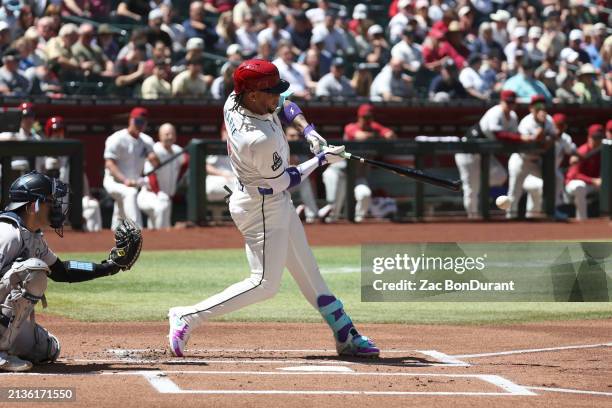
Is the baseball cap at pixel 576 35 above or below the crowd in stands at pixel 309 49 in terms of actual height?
above

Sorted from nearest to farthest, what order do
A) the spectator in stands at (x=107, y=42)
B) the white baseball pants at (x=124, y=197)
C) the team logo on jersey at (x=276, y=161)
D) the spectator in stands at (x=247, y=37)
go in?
the team logo on jersey at (x=276, y=161) → the white baseball pants at (x=124, y=197) → the spectator in stands at (x=107, y=42) → the spectator in stands at (x=247, y=37)

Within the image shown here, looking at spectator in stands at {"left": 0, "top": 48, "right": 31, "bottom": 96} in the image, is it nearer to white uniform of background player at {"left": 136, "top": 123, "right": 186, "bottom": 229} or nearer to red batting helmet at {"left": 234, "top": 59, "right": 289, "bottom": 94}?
white uniform of background player at {"left": 136, "top": 123, "right": 186, "bottom": 229}

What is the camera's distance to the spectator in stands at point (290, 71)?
60.9ft

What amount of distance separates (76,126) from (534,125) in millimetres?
6497

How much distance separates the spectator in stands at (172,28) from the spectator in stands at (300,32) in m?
1.80

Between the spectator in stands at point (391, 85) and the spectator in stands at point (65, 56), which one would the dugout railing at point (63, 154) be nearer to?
→ the spectator in stands at point (65, 56)

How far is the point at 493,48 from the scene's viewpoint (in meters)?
21.8

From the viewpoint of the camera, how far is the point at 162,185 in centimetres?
1691

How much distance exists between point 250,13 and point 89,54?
11.2 ft

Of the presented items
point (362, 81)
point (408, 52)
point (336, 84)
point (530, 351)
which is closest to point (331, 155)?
point (530, 351)

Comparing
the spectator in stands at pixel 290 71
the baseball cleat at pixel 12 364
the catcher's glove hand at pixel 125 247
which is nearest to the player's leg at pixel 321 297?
the catcher's glove hand at pixel 125 247

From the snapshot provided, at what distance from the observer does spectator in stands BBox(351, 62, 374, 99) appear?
63.3 ft

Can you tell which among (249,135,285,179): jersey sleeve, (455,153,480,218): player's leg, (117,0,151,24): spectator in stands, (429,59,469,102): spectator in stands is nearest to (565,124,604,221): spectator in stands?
(455,153,480,218): player's leg

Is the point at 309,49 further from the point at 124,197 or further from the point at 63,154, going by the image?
the point at 63,154
